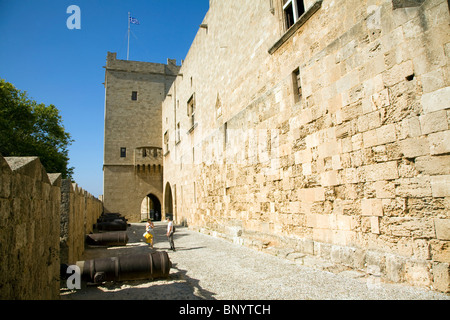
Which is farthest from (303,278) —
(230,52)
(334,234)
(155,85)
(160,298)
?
(155,85)

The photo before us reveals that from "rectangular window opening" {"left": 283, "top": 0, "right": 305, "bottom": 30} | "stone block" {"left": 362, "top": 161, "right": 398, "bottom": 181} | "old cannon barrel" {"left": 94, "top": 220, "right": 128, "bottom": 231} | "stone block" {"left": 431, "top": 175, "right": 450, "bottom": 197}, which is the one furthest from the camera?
"old cannon barrel" {"left": 94, "top": 220, "right": 128, "bottom": 231}

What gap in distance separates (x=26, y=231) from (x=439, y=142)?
13.5 feet

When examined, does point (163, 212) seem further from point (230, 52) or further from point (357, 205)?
point (357, 205)

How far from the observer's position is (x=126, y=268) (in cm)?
395

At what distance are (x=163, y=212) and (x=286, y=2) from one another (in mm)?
18974

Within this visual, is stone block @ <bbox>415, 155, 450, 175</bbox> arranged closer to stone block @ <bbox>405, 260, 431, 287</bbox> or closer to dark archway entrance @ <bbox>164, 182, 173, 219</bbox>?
stone block @ <bbox>405, 260, 431, 287</bbox>

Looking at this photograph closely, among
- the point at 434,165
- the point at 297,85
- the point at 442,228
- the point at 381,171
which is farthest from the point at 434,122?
the point at 297,85

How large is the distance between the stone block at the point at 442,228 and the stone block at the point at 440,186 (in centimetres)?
29

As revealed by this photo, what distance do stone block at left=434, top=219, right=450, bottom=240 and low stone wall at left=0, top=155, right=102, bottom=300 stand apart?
395cm

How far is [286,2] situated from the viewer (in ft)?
20.5

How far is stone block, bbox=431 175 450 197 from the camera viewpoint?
2.95m

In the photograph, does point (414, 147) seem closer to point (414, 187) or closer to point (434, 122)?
point (434, 122)

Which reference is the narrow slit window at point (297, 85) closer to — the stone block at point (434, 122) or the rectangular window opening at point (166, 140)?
the stone block at point (434, 122)

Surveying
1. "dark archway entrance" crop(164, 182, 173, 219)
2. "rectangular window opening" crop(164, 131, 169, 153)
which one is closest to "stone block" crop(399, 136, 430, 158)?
"rectangular window opening" crop(164, 131, 169, 153)
